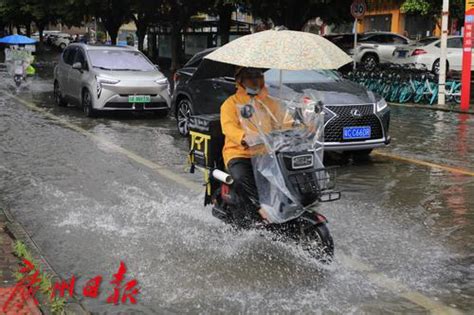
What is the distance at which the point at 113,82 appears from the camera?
1357cm

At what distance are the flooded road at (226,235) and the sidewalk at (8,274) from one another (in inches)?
11.7

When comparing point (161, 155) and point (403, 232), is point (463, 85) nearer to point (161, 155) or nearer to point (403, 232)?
point (161, 155)

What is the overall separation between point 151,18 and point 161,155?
84.6 ft

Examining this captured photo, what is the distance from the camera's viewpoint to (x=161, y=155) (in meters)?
9.62

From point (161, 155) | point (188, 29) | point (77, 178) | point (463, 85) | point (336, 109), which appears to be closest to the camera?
point (77, 178)

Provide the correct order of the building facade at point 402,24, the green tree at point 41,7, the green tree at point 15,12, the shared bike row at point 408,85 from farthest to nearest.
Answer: the green tree at point 15,12 → the building facade at point 402,24 → the green tree at point 41,7 → the shared bike row at point 408,85

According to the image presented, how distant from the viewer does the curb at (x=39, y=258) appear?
4.09m

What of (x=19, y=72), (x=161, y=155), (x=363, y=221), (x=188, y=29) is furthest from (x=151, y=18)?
(x=363, y=221)

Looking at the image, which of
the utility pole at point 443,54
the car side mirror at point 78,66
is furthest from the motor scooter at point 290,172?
the utility pole at point 443,54

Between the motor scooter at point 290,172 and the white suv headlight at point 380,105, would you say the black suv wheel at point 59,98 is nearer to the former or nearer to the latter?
the white suv headlight at point 380,105

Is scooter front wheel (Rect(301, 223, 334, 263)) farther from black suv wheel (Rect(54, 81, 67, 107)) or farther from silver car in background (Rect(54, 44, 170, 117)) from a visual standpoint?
black suv wheel (Rect(54, 81, 67, 107))

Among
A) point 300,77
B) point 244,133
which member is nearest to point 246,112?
point 244,133

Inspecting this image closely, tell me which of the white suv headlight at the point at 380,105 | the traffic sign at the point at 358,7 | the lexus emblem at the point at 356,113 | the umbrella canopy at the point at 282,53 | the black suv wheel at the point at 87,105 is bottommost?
the black suv wheel at the point at 87,105

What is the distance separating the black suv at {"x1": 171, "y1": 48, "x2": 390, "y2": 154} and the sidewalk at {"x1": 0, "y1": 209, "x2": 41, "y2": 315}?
4.52 m
